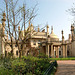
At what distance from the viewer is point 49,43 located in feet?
94.2

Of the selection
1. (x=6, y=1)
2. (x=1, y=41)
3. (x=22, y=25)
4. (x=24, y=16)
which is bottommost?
(x=1, y=41)

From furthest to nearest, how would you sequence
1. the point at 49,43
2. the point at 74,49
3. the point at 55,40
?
1. the point at 74,49
2. the point at 55,40
3. the point at 49,43

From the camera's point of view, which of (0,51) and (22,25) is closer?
(22,25)

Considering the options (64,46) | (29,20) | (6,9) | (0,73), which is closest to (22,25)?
(29,20)

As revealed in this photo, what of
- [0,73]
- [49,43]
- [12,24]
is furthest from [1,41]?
[49,43]

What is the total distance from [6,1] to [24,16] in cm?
224

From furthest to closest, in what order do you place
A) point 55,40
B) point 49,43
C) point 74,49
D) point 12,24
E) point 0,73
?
point 74,49 → point 55,40 → point 49,43 → point 12,24 → point 0,73

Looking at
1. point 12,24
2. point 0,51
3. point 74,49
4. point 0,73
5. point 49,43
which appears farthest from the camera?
point 74,49

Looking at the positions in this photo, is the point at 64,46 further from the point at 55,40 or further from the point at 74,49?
the point at 74,49

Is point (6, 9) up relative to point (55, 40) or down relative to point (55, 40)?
up

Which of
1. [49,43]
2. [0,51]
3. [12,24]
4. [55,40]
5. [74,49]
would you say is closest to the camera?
[12,24]

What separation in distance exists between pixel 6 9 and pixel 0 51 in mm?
8024

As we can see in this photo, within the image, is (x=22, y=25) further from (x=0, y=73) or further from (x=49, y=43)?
(x=49, y=43)

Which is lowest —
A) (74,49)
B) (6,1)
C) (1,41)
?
(74,49)
